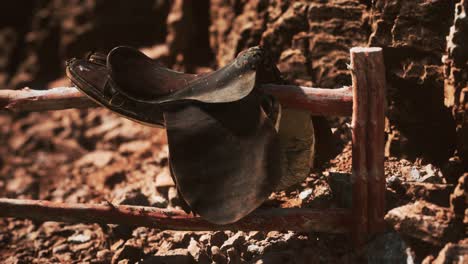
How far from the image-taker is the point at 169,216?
3576mm

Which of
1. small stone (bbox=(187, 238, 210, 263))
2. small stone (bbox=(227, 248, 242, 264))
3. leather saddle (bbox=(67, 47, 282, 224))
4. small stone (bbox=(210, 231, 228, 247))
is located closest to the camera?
leather saddle (bbox=(67, 47, 282, 224))

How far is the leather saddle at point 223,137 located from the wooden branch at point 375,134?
0.53m

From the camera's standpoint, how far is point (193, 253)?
147 inches

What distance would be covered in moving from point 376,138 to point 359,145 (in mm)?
103

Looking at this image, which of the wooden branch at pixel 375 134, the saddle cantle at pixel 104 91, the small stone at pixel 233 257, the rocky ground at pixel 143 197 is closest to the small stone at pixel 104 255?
the rocky ground at pixel 143 197

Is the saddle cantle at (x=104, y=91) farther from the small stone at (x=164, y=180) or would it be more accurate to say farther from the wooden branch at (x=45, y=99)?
the small stone at (x=164, y=180)

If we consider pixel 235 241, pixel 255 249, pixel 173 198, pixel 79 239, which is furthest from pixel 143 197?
pixel 255 249

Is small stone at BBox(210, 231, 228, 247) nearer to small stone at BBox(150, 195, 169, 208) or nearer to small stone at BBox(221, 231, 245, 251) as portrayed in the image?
small stone at BBox(221, 231, 245, 251)

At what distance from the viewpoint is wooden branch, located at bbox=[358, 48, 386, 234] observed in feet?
10.1

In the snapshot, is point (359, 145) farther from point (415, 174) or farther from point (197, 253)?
point (197, 253)

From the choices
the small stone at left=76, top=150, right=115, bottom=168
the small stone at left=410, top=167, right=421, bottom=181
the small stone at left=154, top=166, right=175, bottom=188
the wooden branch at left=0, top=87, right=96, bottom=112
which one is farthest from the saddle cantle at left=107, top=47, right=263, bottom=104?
the small stone at left=76, top=150, right=115, bottom=168

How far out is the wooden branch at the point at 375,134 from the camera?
306cm

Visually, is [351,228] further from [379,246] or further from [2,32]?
[2,32]

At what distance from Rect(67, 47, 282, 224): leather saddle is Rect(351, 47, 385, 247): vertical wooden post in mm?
482
